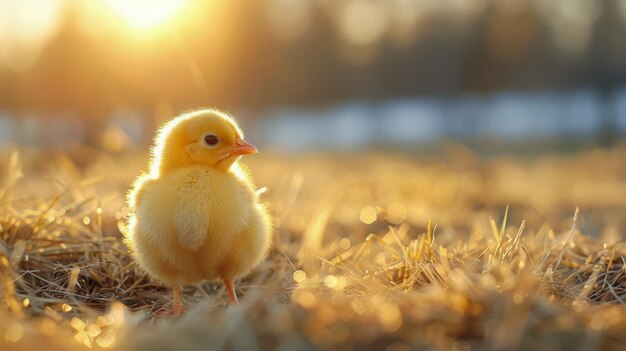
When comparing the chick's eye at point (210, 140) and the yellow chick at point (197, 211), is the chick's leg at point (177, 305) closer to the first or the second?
the yellow chick at point (197, 211)

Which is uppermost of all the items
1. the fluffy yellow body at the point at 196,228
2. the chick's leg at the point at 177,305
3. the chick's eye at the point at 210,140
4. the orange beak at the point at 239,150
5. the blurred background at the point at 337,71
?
the chick's eye at the point at 210,140

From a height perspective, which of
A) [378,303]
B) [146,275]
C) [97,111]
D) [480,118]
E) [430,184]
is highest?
[378,303]

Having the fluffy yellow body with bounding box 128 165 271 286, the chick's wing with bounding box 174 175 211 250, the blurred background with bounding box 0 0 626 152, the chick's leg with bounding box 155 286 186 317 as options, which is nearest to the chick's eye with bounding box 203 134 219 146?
the fluffy yellow body with bounding box 128 165 271 286

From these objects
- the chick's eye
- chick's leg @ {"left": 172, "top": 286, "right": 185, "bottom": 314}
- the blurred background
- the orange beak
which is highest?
the chick's eye

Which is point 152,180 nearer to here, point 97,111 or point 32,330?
point 32,330

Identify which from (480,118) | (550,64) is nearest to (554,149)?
(480,118)

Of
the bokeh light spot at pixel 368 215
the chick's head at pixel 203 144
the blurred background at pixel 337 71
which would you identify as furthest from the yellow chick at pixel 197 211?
the blurred background at pixel 337 71

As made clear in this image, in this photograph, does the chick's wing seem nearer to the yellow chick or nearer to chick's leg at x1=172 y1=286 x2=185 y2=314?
the yellow chick
